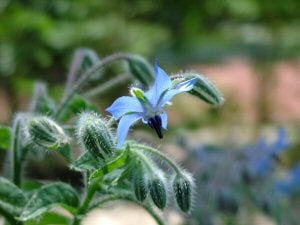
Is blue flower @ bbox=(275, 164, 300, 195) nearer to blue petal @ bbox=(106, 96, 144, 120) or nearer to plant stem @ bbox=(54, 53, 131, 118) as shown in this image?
plant stem @ bbox=(54, 53, 131, 118)

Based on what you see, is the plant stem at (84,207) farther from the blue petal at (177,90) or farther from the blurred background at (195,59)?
the blurred background at (195,59)

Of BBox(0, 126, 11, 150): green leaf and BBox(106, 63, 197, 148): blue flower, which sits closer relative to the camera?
BBox(106, 63, 197, 148): blue flower

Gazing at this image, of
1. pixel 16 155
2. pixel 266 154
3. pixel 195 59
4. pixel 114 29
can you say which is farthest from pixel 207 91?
pixel 195 59

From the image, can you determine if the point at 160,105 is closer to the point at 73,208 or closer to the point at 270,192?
the point at 73,208

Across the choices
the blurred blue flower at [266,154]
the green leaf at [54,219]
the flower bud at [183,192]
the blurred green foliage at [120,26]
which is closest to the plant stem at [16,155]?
the green leaf at [54,219]

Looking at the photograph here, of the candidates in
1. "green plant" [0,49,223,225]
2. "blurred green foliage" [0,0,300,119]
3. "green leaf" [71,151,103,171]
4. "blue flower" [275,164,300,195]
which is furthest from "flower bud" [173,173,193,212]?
"blurred green foliage" [0,0,300,119]

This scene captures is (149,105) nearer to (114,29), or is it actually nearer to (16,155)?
(16,155)
